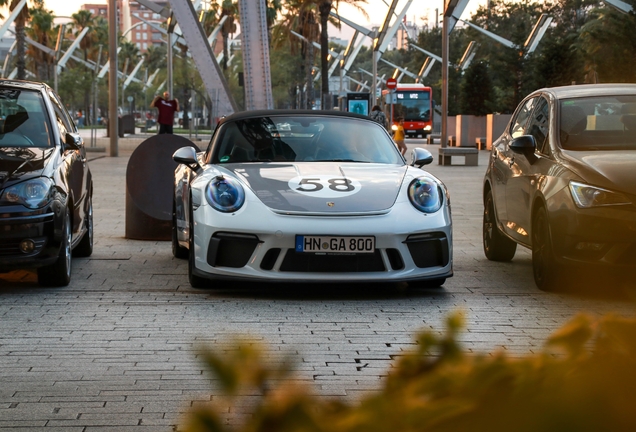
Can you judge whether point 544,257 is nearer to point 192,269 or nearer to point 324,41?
point 192,269

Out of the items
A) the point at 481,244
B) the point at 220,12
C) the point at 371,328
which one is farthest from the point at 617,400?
the point at 220,12

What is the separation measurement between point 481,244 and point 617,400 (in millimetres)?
9328

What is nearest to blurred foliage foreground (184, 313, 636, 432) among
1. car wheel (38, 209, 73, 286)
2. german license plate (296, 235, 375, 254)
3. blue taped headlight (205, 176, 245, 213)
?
german license plate (296, 235, 375, 254)

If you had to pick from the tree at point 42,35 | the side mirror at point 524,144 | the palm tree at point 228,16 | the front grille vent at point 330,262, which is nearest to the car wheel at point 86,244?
the front grille vent at point 330,262

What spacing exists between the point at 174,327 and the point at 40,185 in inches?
70.4

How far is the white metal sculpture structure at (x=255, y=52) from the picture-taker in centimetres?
2412

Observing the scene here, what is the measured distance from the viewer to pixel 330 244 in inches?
256

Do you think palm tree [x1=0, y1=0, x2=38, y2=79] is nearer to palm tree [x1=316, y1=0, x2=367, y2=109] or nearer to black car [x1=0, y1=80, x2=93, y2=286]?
palm tree [x1=316, y1=0, x2=367, y2=109]

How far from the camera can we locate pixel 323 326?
19.2ft

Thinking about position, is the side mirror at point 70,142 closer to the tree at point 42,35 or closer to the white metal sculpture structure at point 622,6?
the white metal sculpture structure at point 622,6

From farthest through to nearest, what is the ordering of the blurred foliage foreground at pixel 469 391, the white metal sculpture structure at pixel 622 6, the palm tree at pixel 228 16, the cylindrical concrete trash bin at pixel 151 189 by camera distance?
the palm tree at pixel 228 16 → the white metal sculpture structure at pixel 622 6 → the cylindrical concrete trash bin at pixel 151 189 → the blurred foliage foreground at pixel 469 391

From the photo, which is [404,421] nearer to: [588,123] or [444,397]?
[444,397]

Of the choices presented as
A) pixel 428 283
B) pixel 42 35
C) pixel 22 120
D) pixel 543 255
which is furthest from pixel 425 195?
pixel 42 35

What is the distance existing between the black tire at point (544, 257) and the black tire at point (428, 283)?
700 millimetres
